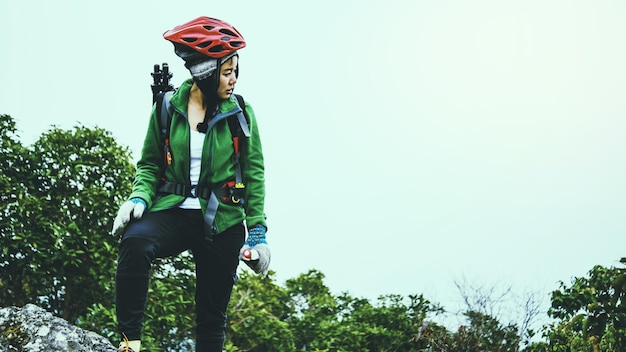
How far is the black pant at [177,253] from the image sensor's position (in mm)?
4566

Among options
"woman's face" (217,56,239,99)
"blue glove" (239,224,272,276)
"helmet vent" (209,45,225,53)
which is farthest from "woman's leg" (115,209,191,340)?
"helmet vent" (209,45,225,53)

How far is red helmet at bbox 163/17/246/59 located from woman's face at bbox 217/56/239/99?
2.5 inches

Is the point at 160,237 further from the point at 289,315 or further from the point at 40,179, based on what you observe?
the point at 289,315

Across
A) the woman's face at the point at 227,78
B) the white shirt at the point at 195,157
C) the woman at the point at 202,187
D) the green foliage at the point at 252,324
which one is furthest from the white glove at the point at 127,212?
the green foliage at the point at 252,324

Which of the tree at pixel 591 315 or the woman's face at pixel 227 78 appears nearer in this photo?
the woman's face at pixel 227 78

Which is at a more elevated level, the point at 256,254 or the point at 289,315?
the point at 289,315

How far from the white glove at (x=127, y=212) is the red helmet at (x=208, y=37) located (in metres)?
0.90

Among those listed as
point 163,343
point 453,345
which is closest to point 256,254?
point 163,343

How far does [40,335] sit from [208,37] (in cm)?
206

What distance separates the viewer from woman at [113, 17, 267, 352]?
464 cm

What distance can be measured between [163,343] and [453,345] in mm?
5503

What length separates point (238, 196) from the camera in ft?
16.1

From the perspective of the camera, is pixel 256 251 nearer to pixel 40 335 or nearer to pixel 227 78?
pixel 227 78

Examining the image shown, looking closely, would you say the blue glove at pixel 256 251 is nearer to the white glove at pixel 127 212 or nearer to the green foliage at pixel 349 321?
the white glove at pixel 127 212
